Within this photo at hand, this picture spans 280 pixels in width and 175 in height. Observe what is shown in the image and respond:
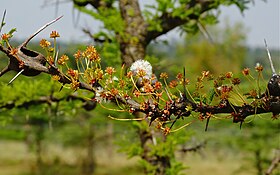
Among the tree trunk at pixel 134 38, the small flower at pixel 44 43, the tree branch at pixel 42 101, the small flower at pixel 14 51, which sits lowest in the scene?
the small flower at pixel 14 51

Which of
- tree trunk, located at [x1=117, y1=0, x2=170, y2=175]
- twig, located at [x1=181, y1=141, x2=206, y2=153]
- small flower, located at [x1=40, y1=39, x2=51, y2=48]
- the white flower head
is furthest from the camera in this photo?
twig, located at [x1=181, y1=141, x2=206, y2=153]

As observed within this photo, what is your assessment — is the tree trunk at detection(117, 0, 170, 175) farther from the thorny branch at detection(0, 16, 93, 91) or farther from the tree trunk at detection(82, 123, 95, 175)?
the tree trunk at detection(82, 123, 95, 175)

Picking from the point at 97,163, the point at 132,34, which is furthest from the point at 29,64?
the point at 97,163

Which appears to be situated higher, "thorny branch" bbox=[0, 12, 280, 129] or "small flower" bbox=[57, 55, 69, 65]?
"small flower" bbox=[57, 55, 69, 65]

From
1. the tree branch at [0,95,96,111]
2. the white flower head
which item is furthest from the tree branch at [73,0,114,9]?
the white flower head

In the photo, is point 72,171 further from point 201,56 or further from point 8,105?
point 8,105

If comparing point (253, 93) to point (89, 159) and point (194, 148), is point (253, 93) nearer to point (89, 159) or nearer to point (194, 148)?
point (194, 148)

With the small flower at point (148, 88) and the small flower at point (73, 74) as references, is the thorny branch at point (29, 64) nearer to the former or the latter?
the small flower at point (73, 74)

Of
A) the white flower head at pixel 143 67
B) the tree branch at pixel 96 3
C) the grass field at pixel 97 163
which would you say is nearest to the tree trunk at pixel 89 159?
the grass field at pixel 97 163

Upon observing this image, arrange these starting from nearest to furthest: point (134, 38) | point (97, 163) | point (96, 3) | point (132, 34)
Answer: point (134, 38)
point (132, 34)
point (96, 3)
point (97, 163)

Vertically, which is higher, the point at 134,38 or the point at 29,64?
the point at 134,38

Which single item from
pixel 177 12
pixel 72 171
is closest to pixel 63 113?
pixel 177 12
